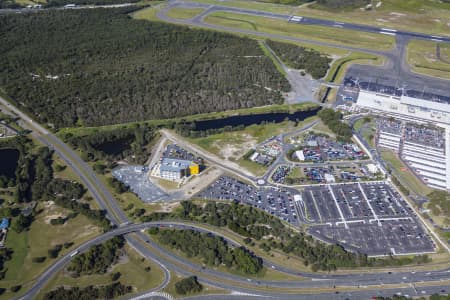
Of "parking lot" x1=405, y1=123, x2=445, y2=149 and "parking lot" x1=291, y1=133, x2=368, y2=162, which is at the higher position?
"parking lot" x1=405, y1=123, x2=445, y2=149

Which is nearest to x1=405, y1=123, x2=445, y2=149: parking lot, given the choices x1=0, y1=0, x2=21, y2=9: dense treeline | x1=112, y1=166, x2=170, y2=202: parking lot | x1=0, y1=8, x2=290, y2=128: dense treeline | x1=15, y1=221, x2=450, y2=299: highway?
x1=0, y1=8, x2=290, y2=128: dense treeline

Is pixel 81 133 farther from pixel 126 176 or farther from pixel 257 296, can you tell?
pixel 257 296

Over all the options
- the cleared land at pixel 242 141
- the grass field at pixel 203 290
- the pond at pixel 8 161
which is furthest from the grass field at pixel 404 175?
the pond at pixel 8 161

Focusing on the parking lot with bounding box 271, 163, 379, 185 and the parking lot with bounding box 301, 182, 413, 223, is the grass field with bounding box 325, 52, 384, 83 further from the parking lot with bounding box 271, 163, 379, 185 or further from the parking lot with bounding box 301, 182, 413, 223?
the parking lot with bounding box 301, 182, 413, 223

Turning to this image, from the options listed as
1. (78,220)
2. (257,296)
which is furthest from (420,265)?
(78,220)

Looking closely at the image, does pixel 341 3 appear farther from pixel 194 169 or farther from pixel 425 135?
pixel 194 169

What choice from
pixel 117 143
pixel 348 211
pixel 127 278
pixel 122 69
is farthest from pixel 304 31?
pixel 127 278

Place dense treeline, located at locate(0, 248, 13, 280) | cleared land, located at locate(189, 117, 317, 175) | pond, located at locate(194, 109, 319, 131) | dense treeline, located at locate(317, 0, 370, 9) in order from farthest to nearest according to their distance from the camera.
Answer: dense treeline, located at locate(317, 0, 370, 9) → pond, located at locate(194, 109, 319, 131) → cleared land, located at locate(189, 117, 317, 175) → dense treeline, located at locate(0, 248, 13, 280)
